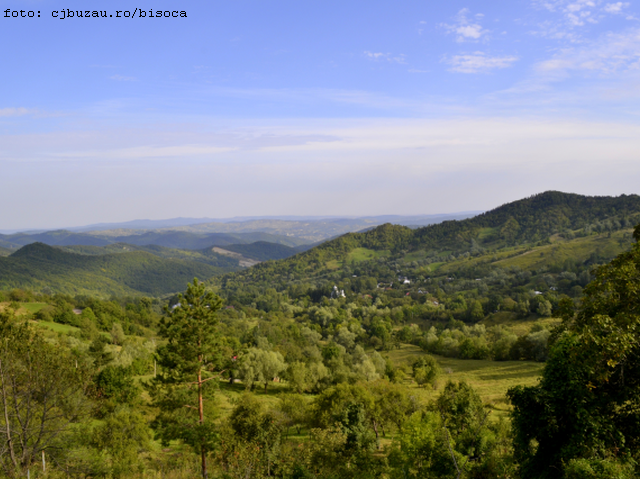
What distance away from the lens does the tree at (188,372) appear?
58.5 ft

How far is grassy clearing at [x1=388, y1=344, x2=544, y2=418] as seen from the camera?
38.7m

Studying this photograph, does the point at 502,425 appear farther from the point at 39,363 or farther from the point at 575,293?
the point at 575,293

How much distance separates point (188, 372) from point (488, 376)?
46.7m

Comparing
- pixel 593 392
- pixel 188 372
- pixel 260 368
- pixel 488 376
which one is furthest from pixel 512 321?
pixel 188 372

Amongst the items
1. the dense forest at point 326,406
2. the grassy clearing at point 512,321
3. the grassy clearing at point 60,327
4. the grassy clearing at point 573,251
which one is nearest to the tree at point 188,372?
the dense forest at point 326,406

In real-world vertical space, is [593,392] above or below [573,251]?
above

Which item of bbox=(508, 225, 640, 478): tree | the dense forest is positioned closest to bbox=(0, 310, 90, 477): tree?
the dense forest

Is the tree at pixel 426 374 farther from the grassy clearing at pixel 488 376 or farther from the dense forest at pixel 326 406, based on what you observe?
the grassy clearing at pixel 488 376

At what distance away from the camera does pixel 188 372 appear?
59.8 feet

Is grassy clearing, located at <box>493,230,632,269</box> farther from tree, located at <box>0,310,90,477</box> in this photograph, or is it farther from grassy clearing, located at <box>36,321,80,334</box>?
tree, located at <box>0,310,90,477</box>

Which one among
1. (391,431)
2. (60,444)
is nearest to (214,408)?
(60,444)

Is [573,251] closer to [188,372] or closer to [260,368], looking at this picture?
[260,368]

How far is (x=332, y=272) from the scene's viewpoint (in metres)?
196

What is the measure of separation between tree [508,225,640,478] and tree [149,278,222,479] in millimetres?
14262
